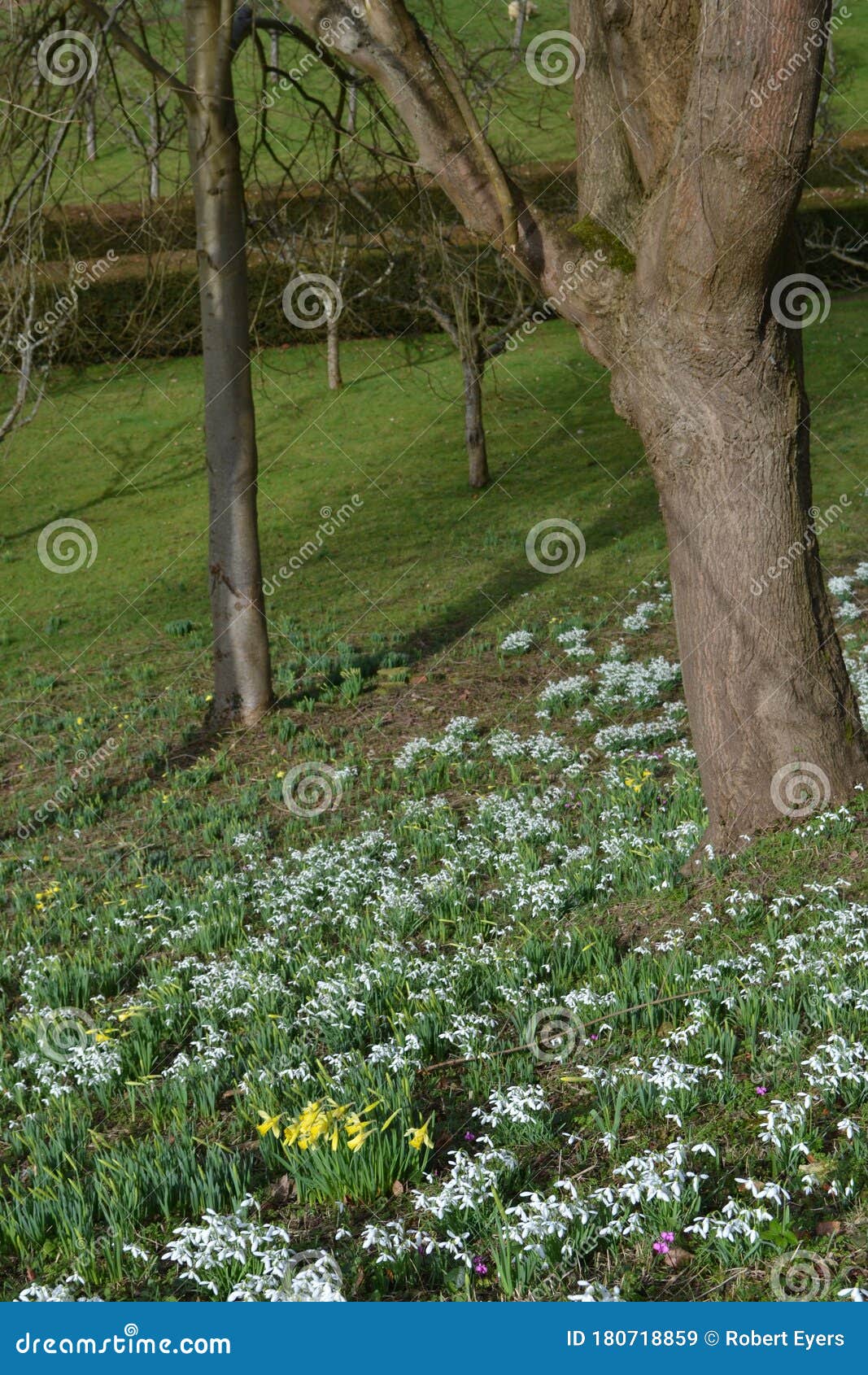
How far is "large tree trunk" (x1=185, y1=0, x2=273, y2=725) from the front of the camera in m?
8.70

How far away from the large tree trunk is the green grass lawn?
0.58m

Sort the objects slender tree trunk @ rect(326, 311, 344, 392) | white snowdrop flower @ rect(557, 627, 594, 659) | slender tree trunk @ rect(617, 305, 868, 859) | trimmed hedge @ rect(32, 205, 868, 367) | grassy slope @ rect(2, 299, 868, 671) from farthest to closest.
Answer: trimmed hedge @ rect(32, 205, 868, 367) < slender tree trunk @ rect(326, 311, 344, 392) < grassy slope @ rect(2, 299, 868, 671) < white snowdrop flower @ rect(557, 627, 594, 659) < slender tree trunk @ rect(617, 305, 868, 859)

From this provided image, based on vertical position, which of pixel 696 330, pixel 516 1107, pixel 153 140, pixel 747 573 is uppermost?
pixel 153 140

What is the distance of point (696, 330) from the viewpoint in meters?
5.08

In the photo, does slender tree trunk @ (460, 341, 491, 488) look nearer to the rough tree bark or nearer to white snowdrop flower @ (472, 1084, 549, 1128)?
the rough tree bark

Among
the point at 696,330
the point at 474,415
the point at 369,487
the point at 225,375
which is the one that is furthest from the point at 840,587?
the point at 369,487

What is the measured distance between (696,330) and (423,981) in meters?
2.90

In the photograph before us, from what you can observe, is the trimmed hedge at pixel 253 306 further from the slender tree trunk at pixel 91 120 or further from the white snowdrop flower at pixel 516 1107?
the white snowdrop flower at pixel 516 1107

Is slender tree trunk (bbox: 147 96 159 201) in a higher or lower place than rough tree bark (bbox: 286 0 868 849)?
higher

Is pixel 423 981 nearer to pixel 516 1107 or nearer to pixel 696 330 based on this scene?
pixel 516 1107

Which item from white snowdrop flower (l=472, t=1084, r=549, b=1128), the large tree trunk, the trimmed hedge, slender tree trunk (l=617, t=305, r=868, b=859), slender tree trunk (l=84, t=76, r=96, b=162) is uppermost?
the trimmed hedge

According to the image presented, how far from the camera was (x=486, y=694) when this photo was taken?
9.48 meters

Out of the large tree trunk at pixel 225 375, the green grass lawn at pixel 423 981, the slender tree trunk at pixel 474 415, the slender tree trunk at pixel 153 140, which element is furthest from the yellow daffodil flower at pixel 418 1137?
the slender tree trunk at pixel 474 415

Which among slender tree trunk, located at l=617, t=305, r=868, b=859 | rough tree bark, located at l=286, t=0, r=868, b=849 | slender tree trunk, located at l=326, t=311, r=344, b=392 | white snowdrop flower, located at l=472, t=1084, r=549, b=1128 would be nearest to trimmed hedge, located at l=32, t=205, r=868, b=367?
slender tree trunk, located at l=326, t=311, r=344, b=392
